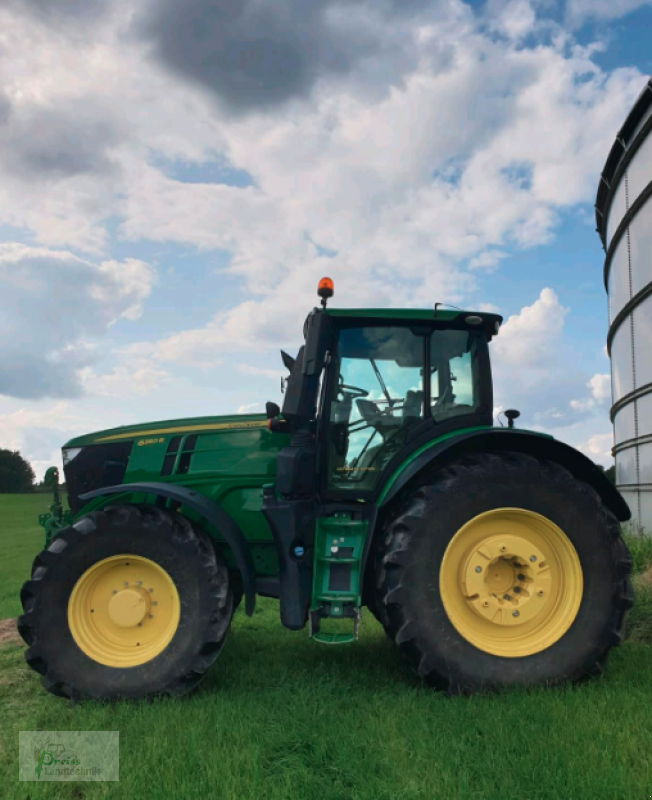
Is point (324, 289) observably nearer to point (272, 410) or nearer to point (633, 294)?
point (272, 410)

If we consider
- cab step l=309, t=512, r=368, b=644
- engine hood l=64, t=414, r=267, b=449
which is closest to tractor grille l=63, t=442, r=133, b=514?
engine hood l=64, t=414, r=267, b=449

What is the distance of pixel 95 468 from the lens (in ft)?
16.2

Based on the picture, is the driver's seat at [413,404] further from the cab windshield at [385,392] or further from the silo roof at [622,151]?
the silo roof at [622,151]

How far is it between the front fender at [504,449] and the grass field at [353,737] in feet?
3.90

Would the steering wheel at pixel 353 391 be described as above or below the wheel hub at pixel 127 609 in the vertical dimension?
above

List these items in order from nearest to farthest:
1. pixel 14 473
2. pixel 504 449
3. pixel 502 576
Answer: pixel 502 576 < pixel 504 449 < pixel 14 473

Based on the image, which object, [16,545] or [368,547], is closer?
[368,547]

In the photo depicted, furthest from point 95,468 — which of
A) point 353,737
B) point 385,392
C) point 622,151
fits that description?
point 622,151

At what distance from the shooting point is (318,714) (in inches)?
139

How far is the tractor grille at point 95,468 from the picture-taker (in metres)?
4.88

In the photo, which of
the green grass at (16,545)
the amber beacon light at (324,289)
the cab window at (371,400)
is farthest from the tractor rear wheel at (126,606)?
the amber beacon light at (324,289)

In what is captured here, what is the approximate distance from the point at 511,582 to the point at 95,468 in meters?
3.21

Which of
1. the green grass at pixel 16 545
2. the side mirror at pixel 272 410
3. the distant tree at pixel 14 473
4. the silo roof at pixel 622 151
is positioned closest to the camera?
the side mirror at pixel 272 410

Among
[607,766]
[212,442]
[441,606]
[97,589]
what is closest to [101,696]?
[97,589]
